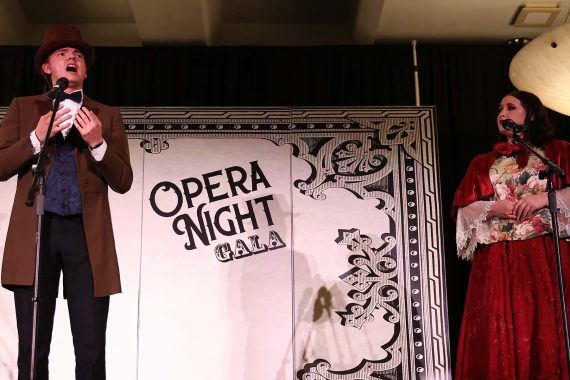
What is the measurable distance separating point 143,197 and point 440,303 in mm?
1727

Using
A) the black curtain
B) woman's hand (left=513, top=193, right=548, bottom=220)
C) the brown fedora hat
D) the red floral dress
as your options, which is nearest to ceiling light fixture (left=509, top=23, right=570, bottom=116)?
the red floral dress

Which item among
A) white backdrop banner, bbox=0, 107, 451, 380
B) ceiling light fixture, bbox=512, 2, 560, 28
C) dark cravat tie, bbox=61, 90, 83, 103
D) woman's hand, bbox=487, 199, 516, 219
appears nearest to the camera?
dark cravat tie, bbox=61, 90, 83, 103

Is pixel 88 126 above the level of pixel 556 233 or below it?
above

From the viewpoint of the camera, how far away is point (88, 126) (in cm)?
247

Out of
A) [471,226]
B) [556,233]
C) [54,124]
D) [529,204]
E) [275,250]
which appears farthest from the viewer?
[275,250]

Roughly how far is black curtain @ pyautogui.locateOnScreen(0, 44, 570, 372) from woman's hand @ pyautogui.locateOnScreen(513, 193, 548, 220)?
1.28m

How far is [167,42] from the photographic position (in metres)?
4.77

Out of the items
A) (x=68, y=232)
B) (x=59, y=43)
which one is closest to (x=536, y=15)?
(x=59, y=43)

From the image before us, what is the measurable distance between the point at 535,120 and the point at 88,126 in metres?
2.15

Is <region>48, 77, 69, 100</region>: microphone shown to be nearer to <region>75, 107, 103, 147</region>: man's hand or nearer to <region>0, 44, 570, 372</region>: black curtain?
<region>75, 107, 103, 147</region>: man's hand

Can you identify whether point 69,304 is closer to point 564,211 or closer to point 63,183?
point 63,183

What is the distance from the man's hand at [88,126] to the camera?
247 cm

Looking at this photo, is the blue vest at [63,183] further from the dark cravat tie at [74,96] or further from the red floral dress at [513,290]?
the red floral dress at [513,290]

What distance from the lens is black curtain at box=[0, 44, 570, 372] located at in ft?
15.4
